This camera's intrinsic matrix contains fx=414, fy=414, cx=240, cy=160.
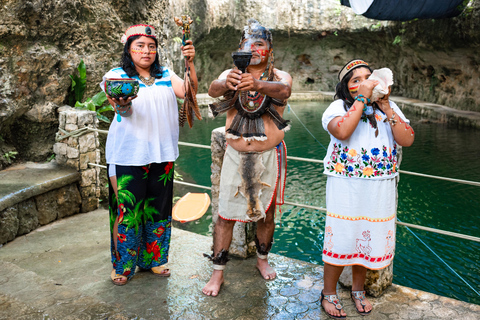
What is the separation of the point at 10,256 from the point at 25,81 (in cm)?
239

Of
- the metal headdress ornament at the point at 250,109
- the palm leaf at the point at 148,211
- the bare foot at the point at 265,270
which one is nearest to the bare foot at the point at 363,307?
the bare foot at the point at 265,270

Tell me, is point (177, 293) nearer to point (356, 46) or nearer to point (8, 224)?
point (8, 224)

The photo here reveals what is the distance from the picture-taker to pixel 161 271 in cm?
282

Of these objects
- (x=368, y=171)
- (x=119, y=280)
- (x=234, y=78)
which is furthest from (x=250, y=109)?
(x=119, y=280)

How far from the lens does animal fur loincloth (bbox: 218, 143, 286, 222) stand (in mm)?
2496

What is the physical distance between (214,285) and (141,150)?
96cm

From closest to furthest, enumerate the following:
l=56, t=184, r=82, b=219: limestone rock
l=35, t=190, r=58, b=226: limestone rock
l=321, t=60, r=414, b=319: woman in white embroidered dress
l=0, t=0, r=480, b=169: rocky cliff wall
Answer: l=321, t=60, r=414, b=319: woman in white embroidered dress → l=35, t=190, r=58, b=226: limestone rock → l=56, t=184, r=82, b=219: limestone rock → l=0, t=0, r=480, b=169: rocky cliff wall

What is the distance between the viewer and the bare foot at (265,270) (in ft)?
9.12

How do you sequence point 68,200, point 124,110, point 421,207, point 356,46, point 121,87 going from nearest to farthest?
point 121,87, point 124,110, point 68,200, point 421,207, point 356,46

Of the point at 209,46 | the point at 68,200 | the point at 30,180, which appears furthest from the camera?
the point at 209,46

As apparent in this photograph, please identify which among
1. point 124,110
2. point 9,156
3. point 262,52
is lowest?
point 9,156

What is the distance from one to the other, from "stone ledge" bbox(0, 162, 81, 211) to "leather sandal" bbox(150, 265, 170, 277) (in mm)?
1550

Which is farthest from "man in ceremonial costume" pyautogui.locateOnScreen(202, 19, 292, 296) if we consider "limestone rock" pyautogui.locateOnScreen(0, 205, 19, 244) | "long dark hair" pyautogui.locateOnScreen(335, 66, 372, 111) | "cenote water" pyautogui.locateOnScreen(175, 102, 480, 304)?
"limestone rock" pyautogui.locateOnScreen(0, 205, 19, 244)

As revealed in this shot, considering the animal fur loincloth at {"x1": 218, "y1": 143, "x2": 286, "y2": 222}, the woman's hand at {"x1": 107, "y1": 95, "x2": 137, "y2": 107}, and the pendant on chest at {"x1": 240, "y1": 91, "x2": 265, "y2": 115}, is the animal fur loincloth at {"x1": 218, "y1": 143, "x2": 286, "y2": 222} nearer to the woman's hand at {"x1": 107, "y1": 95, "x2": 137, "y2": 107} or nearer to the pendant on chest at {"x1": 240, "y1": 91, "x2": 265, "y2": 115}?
the pendant on chest at {"x1": 240, "y1": 91, "x2": 265, "y2": 115}
